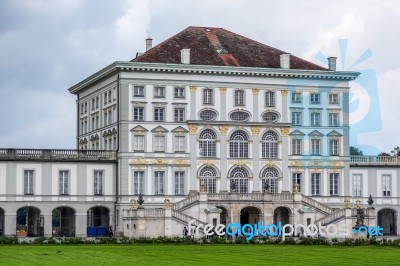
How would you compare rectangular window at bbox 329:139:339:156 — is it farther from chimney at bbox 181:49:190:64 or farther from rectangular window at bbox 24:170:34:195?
rectangular window at bbox 24:170:34:195

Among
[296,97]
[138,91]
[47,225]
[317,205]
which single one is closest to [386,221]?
[317,205]

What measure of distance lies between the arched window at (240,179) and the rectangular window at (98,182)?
34.4ft

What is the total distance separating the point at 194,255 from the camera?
56875 millimetres

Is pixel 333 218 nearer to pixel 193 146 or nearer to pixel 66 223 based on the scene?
pixel 193 146

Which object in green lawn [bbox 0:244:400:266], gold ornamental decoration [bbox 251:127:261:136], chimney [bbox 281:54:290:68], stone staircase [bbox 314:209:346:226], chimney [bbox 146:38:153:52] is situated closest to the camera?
green lawn [bbox 0:244:400:266]

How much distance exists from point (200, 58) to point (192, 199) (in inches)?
488

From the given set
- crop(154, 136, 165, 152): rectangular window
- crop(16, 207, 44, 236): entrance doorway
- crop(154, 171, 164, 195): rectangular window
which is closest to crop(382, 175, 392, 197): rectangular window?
crop(154, 171, 164, 195): rectangular window

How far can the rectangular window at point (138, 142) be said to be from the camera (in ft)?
294

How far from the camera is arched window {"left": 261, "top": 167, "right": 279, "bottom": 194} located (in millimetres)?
92688

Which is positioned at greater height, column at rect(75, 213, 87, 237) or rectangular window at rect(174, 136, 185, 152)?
rectangular window at rect(174, 136, 185, 152)

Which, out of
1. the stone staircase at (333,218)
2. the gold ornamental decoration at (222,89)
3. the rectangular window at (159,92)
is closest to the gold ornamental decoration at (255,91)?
the gold ornamental decoration at (222,89)

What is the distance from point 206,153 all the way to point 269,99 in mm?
7148

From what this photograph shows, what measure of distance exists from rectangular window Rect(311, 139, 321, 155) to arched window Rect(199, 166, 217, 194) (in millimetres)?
8874

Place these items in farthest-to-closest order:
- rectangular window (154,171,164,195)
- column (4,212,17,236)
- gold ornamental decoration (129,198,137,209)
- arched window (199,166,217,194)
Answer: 1. arched window (199,166,217,194)
2. rectangular window (154,171,164,195)
3. gold ornamental decoration (129,198,137,209)
4. column (4,212,17,236)
